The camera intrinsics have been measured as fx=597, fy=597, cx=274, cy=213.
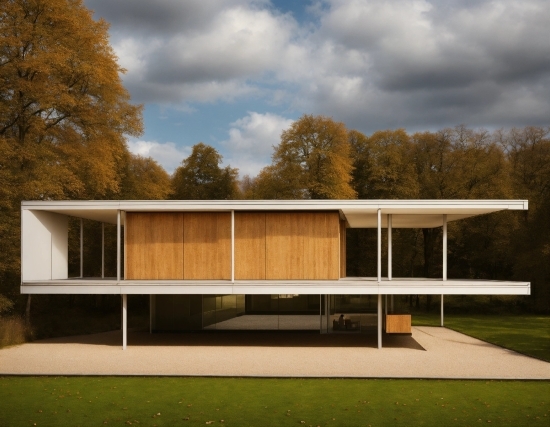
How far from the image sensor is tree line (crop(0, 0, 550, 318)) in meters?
23.0

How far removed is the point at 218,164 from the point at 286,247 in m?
24.3

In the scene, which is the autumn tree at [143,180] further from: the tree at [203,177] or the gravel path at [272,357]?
the gravel path at [272,357]

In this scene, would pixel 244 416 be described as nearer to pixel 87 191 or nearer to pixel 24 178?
pixel 24 178

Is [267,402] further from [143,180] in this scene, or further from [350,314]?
[143,180]

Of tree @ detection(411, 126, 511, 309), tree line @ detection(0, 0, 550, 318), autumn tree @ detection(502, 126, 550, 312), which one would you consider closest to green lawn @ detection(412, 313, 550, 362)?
autumn tree @ detection(502, 126, 550, 312)

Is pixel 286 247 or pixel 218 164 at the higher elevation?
pixel 218 164

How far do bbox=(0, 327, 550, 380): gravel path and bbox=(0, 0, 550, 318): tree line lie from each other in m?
5.79

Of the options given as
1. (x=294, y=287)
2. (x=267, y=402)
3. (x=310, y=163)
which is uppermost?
(x=310, y=163)

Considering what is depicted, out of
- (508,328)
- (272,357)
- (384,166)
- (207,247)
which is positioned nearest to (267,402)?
(272,357)

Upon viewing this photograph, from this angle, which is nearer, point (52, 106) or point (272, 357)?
point (272, 357)

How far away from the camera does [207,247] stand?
64.4 ft

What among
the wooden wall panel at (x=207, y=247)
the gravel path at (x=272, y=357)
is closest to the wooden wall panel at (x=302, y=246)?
the wooden wall panel at (x=207, y=247)

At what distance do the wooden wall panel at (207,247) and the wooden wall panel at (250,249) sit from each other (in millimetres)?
367

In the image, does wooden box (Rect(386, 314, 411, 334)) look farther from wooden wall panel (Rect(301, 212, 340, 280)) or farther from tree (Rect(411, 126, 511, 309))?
tree (Rect(411, 126, 511, 309))
